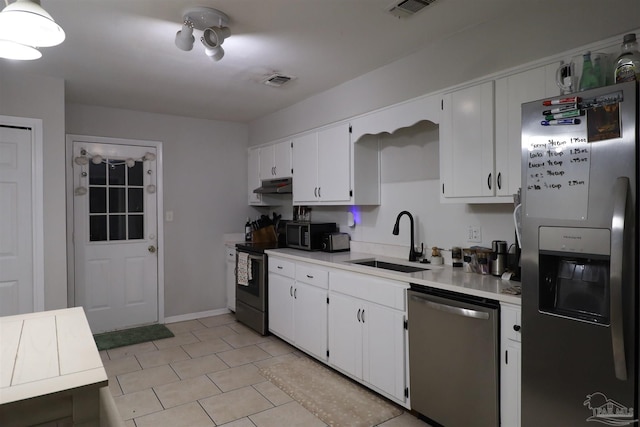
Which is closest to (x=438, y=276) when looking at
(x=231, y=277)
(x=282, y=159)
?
(x=282, y=159)

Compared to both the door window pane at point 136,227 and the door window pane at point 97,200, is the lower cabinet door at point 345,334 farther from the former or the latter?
the door window pane at point 97,200

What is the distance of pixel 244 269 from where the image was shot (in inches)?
171

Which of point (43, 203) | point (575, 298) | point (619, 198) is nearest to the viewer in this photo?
point (619, 198)

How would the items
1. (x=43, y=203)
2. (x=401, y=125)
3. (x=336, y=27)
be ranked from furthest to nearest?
(x=43, y=203) → (x=401, y=125) → (x=336, y=27)

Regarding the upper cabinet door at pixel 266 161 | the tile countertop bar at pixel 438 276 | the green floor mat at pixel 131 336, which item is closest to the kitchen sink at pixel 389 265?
the tile countertop bar at pixel 438 276

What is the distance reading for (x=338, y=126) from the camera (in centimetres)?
359

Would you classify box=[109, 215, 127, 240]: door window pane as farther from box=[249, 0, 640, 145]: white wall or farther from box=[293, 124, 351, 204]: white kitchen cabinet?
box=[249, 0, 640, 145]: white wall

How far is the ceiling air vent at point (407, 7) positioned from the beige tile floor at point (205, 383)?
2517 millimetres

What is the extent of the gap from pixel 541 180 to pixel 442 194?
925 millimetres

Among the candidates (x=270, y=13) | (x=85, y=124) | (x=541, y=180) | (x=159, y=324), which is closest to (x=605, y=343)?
(x=541, y=180)

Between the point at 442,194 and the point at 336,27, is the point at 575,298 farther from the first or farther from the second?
the point at 336,27

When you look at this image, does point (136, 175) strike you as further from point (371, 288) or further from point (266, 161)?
point (371, 288)

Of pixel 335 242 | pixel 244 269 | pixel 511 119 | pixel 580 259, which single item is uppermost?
pixel 511 119

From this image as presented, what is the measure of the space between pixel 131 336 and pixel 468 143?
3.84 meters
